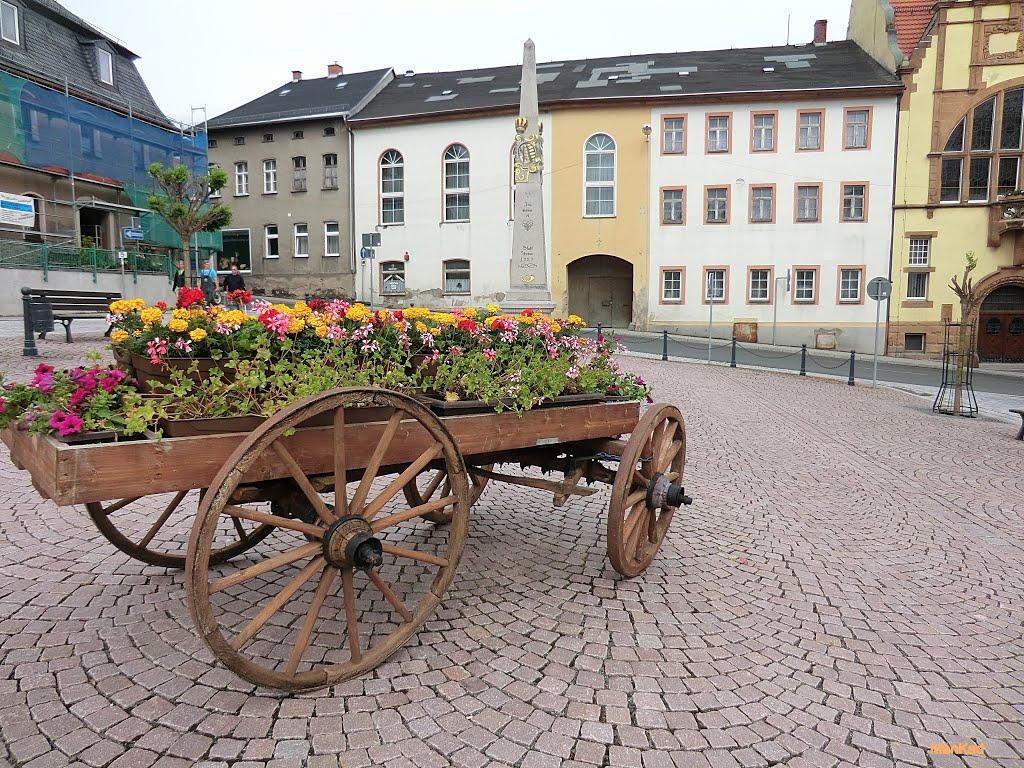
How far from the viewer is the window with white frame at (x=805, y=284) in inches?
1083

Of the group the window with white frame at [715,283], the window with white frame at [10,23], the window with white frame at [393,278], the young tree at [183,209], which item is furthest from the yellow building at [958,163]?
the window with white frame at [10,23]

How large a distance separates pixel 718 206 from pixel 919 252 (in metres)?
8.02

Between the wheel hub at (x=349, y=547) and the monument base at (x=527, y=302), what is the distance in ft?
47.9

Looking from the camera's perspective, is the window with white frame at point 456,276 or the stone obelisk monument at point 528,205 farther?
the window with white frame at point 456,276

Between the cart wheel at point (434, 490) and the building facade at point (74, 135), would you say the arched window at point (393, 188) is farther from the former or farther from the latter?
the cart wheel at point (434, 490)

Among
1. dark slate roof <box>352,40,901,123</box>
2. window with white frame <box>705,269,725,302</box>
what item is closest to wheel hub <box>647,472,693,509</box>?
window with white frame <box>705,269,725,302</box>

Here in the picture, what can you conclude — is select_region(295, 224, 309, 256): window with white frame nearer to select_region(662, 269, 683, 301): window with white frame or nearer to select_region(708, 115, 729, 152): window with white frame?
select_region(662, 269, 683, 301): window with white frame

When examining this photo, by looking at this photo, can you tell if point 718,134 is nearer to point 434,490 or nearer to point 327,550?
point 434,490

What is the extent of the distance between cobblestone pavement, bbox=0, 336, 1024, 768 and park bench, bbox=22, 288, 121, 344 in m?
8.80

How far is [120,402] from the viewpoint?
261 cm

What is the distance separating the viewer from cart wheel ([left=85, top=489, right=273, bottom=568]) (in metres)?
3.37

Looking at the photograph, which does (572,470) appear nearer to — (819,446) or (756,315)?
(819,446)

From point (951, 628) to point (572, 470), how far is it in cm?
200

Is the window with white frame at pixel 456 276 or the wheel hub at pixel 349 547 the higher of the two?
the window with white frame at pixel 456 276
